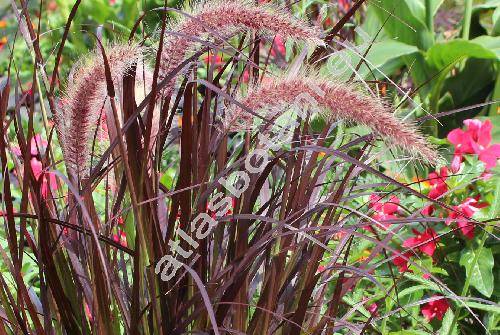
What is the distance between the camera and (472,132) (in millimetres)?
2217

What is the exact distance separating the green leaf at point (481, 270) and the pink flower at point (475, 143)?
22 centimetres

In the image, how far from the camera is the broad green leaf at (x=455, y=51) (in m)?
Result: 3.11

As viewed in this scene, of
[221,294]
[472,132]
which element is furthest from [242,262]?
[472,132]

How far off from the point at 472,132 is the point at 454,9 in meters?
3.52

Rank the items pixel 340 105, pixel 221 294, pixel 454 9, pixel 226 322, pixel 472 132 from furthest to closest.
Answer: pixel 454 9 → pixel 472 132 → pixel 226 322 → pixel 221 294 → pixel 340 105

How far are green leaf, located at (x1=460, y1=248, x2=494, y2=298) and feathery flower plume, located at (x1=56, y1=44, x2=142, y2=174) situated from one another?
112cm

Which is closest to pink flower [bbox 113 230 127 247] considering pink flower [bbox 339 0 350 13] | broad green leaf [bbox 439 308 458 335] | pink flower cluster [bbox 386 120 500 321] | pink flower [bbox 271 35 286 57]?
pink flower [bbox 271 35 286 57]

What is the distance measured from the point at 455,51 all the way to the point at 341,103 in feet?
7.17

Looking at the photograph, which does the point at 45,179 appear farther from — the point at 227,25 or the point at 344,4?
the point at 344,4

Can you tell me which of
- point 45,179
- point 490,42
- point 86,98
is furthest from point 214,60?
point 490,42

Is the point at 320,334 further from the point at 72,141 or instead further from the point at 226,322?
the point at 72,141

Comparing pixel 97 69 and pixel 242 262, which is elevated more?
pixel 97 69

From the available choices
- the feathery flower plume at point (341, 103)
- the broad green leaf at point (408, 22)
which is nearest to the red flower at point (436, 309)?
the feathery flower plume at point (341, 103)

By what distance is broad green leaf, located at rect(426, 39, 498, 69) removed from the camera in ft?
10.2
